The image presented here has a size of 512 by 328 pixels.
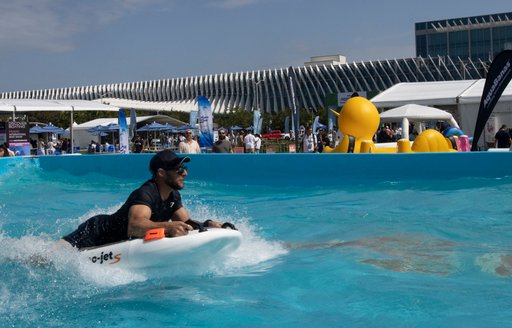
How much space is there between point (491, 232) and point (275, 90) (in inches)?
3046

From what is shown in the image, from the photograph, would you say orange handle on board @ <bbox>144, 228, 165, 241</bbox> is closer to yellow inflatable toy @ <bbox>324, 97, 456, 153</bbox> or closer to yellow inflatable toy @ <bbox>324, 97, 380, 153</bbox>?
yellow inflatable toy @ <bbox>324, 97, 456, 153</bbox>

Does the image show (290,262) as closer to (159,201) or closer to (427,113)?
(159,201)

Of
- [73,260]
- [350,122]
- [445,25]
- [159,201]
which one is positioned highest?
[445,25]

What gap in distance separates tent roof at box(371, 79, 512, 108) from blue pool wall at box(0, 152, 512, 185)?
8687 mm

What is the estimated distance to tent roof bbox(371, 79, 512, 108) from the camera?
2084 centimetres

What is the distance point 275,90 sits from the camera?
83875 millimetres

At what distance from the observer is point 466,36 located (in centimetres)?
8994

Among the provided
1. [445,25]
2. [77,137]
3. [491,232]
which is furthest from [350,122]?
[445,25]

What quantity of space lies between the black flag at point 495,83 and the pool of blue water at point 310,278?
17.7ft

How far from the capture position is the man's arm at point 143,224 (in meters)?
4.84

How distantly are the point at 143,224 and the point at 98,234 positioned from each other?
1.74 ft

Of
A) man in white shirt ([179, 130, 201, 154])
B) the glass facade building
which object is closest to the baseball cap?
man in white shirt ([179, 130, 201, 154])

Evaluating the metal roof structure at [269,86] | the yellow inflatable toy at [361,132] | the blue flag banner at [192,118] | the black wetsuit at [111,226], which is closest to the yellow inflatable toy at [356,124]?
the yellow inflatable toy at [361,132]

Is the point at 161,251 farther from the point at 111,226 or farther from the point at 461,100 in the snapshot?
the point at 461,100
